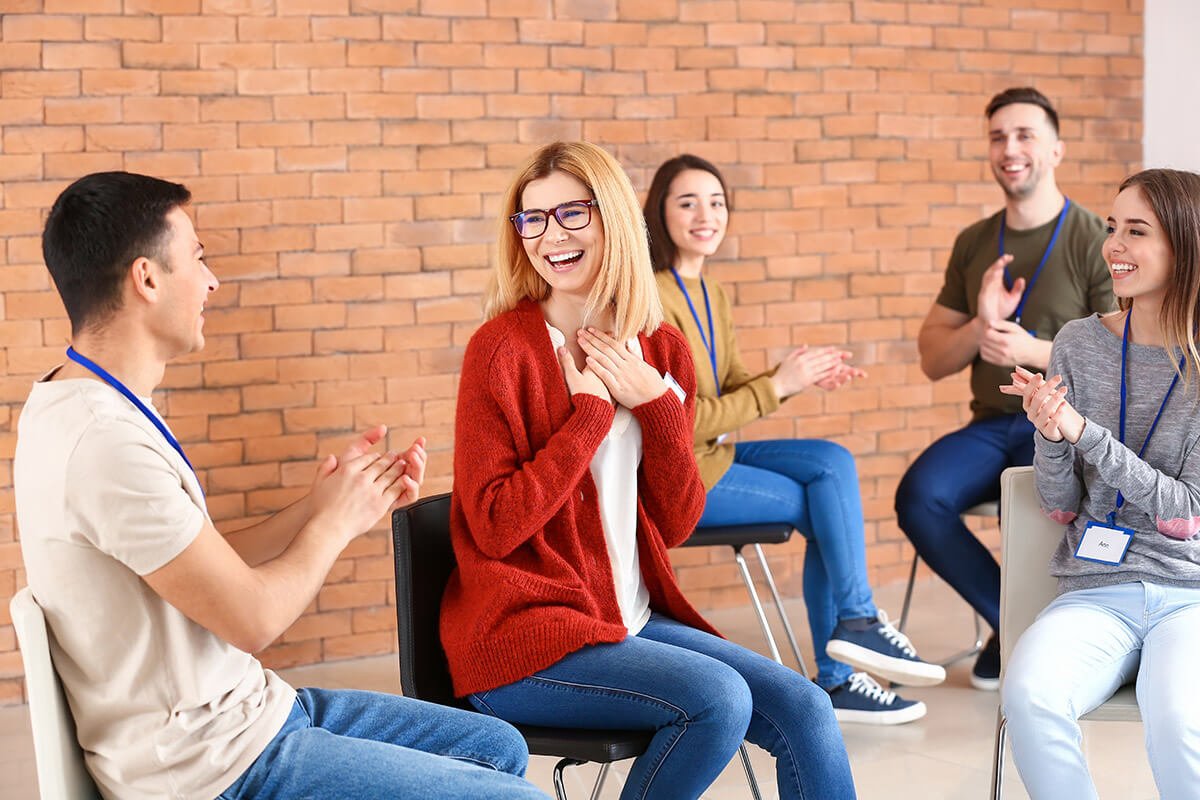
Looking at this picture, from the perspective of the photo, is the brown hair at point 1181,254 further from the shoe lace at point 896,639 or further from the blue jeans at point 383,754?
the blue jeans at point 383,754

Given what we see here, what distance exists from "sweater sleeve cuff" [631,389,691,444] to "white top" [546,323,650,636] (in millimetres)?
49

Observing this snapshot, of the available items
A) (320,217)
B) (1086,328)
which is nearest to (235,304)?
(320,217)

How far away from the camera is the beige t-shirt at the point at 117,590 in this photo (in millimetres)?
1465

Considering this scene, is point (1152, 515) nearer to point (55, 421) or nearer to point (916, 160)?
point (55, 421)

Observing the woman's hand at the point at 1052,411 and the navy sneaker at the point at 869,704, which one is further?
the navy sneaker at the point at 869,704

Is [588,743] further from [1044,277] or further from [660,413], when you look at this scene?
[1044,277]

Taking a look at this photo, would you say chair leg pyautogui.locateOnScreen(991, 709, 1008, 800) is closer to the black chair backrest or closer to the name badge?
the name badge

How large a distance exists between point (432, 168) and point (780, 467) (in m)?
1.53

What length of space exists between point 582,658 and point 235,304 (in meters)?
2.26

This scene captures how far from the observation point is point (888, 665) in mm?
3178

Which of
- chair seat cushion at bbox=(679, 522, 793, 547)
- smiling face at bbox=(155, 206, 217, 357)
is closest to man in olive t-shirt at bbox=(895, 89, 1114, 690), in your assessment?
chair seat cushion at bbox=(679, 522, 793, 547)

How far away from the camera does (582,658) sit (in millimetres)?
1986

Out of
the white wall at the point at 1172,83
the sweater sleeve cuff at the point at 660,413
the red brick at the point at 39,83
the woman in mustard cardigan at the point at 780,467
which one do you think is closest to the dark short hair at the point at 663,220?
the woman in mustard cardigan at the point at 780,467

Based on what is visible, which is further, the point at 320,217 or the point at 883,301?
→ the point at 883,301
